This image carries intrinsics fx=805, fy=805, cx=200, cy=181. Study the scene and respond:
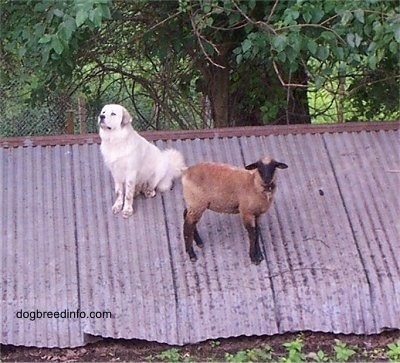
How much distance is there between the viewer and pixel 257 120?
869 cm

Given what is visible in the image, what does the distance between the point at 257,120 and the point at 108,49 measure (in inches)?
69.2

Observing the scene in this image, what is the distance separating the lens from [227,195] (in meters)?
5.24

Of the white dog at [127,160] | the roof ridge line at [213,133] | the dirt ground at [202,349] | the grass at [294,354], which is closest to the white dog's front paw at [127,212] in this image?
the white dog at [127,160]

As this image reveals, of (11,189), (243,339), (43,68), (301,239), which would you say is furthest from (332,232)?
(43,68)

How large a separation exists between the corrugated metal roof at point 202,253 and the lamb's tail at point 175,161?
127mm

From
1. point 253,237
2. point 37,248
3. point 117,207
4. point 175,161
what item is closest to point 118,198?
point 117,207

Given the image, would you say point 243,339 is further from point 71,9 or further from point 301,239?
point 71,9

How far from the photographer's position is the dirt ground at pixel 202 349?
4.90 m

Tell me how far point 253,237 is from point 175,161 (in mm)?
1064

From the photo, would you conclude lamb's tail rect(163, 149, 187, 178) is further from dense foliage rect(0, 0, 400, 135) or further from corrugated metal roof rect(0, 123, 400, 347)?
dense foliage rect(0, 0, 400, 135)

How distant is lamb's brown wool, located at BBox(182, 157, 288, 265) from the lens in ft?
17.1

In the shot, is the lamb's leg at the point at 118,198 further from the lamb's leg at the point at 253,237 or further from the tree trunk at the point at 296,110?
the tree trunk at the point at 296,110

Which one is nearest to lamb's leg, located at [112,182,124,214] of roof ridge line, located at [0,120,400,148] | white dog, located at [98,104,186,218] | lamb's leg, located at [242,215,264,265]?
white dog, located at [98,104,186,218]

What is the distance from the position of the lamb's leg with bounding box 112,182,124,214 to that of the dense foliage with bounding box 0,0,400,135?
3.79 ft
